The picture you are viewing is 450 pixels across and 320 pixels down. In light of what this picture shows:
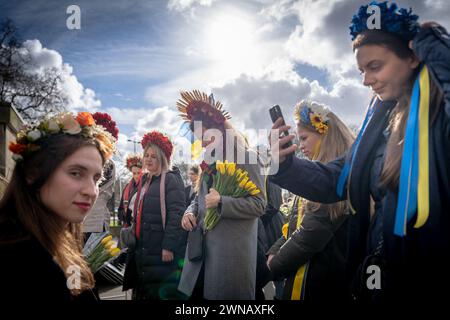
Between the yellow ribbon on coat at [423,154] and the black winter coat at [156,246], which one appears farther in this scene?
the black winter coat at [156,246]

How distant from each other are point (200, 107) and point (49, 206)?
189 centimetres

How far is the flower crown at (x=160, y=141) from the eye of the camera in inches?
167

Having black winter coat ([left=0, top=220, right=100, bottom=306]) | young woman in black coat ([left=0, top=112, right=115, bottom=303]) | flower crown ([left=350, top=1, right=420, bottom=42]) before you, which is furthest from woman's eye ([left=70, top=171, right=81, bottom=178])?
flower crown ([left=350, top=1, right=420, bottom=42])

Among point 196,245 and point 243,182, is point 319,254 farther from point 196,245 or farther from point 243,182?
point 196,245

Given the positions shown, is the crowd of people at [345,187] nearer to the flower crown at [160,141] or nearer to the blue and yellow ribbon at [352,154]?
the blue and yellow ribbon at [352,154]

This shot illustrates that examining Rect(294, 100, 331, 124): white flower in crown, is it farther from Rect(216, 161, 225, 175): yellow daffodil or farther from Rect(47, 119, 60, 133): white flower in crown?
Rect(47, 119, 60, 133): white flower in crown

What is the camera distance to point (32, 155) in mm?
1560

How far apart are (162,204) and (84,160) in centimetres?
235

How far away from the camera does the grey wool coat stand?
2766 mm

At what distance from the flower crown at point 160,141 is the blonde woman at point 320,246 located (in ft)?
7.20

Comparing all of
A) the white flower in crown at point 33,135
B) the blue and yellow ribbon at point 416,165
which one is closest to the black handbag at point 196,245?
the white flower in crown at point 33,135

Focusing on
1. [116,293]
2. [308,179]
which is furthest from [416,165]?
[116,293]

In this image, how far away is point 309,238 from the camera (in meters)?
2.29
